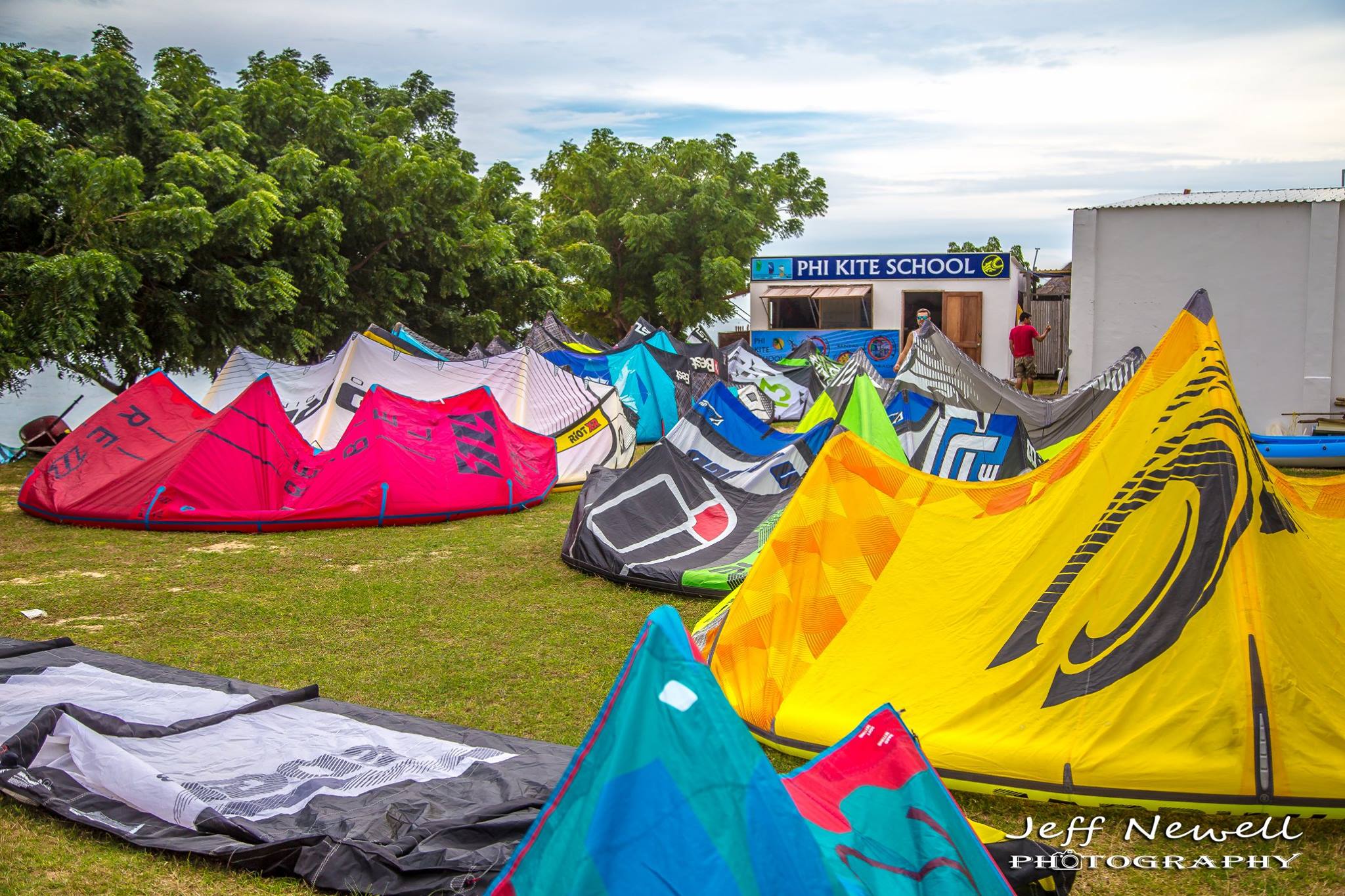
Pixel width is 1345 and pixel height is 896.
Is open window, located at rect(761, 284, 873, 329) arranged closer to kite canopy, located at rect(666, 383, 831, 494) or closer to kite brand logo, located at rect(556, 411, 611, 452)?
kite brand logo, located at rect(556, 411, 611, 452)

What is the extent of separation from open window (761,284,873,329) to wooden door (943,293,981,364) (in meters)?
2.20

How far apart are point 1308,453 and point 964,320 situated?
1638 centimetres

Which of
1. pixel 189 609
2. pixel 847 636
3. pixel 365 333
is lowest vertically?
pixel 189 609

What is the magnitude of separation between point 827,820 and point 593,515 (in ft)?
20.3

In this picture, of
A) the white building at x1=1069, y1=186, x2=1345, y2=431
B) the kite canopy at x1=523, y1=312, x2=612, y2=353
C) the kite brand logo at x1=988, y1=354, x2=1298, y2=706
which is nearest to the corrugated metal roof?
the white building at x1=1069, y1=186, x2=1345, y2=431

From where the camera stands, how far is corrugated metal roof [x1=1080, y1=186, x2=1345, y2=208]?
17531 millimetres

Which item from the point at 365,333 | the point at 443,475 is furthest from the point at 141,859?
the point at 365,333

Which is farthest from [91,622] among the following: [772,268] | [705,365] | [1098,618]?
[772,268]

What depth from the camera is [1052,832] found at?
13.7ft

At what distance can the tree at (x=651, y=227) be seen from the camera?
36.1 m

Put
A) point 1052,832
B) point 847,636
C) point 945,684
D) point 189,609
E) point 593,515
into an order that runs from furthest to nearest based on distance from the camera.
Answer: point 593,515
point 189,609
point 847,636
point 945,684
point 1052,832

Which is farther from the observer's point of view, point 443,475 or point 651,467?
point 443,475

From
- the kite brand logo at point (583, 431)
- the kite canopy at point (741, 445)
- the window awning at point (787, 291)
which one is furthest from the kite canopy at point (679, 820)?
the window awning at point (787, 291)

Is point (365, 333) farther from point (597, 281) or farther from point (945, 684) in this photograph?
point (597, 281)
